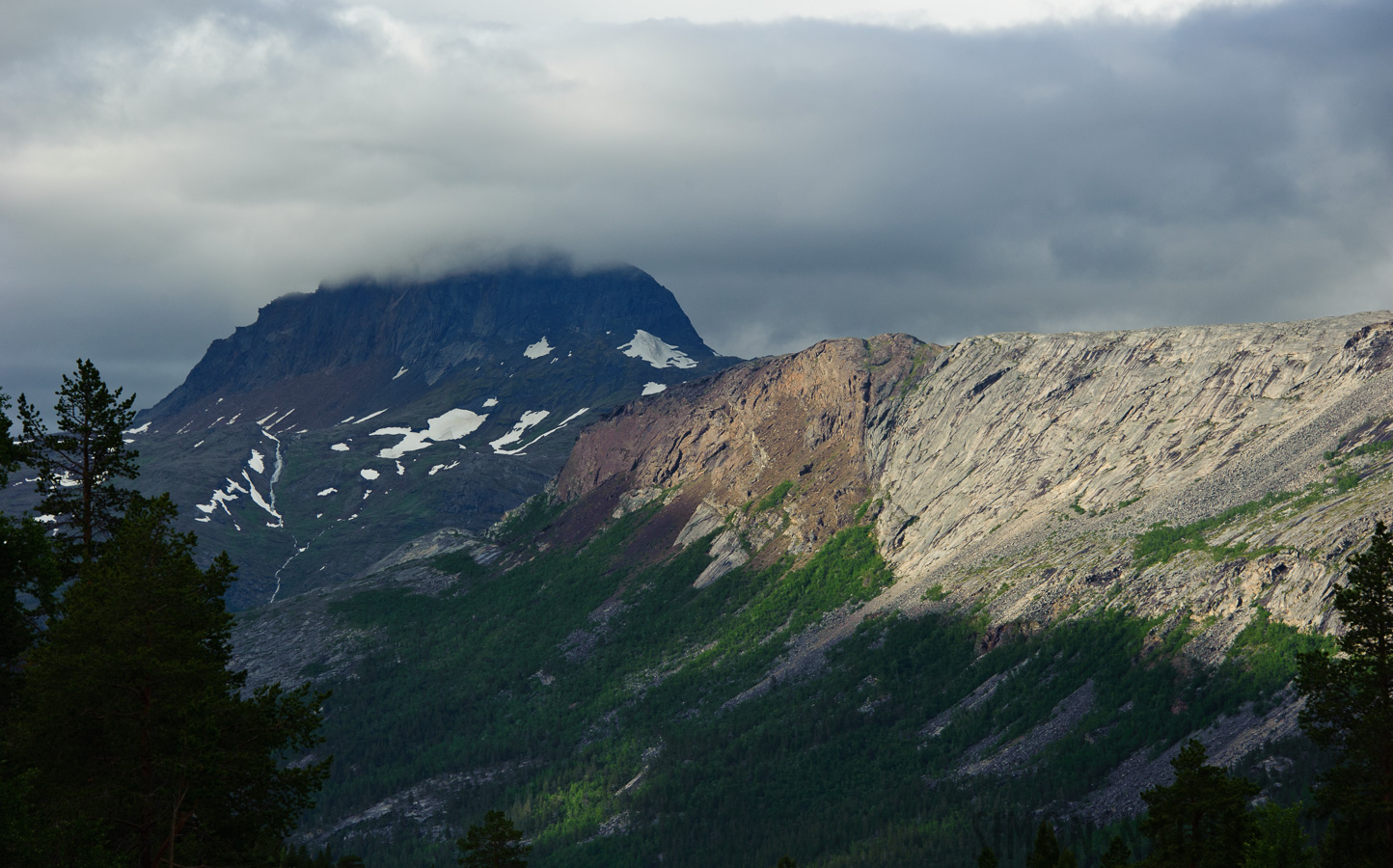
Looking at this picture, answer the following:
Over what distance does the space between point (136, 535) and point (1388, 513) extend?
158m

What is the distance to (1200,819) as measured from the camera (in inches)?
1978

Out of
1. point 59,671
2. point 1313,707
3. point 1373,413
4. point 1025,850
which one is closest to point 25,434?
point 59,671

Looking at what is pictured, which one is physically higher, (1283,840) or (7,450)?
(7,450)

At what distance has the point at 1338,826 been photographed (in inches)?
1732

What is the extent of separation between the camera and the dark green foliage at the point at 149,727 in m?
35.4

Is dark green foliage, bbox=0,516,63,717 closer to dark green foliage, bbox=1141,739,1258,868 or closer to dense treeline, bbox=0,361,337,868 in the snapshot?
dense treeline, bbox=0,361,337,868

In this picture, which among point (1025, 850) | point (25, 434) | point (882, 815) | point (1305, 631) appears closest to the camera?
point (25, 434)

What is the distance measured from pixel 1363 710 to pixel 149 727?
135 ft

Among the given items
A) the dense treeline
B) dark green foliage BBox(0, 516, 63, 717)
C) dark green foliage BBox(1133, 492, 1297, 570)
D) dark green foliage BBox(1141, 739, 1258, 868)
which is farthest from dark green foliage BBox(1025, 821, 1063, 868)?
dark green foliage BBox(1133, 492, 1297, 570)

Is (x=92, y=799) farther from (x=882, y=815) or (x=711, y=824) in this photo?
(x=711, y=824)

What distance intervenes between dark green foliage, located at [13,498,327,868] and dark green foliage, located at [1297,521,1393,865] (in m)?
35.7

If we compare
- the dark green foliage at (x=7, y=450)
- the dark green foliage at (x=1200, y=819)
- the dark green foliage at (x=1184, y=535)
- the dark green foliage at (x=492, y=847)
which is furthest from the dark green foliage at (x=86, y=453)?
the dark green foliage at (x=1184, y=535)

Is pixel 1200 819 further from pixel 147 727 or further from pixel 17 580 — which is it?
pixel 17 580

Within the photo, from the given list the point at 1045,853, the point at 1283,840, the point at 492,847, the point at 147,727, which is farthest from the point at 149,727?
the point at 1045,853
